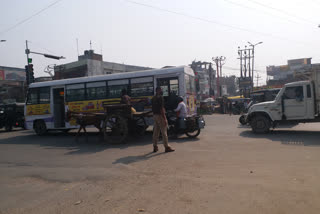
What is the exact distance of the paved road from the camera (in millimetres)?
3537

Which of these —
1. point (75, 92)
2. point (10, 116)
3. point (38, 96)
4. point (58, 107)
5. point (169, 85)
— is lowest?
point (10, 116)

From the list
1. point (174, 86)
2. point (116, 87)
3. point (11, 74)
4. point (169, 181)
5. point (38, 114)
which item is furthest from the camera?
point (11, 74)

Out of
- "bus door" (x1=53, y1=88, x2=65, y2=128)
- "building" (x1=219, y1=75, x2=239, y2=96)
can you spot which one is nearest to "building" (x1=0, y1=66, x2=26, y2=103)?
"bus door" (x1=53, y1=88, x2=65, y2=128)

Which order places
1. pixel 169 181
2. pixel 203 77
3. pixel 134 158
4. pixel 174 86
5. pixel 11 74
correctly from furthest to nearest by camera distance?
pixel 203 77 → pixel 11 74 → pixel 174 86 → pixel 134 158 → pixel 169 181

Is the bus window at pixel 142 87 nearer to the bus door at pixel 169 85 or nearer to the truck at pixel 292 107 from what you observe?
the bus door at pixel 169 85

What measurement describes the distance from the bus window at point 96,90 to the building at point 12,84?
28960 millimetres

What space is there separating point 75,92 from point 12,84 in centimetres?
3350

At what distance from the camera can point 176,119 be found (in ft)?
30.9

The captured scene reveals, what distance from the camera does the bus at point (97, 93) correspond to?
417 inches

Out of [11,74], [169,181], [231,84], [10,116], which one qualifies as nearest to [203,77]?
[231,84]

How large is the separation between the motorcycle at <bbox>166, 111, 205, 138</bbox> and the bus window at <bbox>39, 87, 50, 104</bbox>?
7.27 metres

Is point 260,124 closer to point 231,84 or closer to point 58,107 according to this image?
point 58,107

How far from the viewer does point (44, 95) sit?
42.8 ft

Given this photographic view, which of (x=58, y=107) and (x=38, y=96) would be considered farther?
(x=38, y=96)
